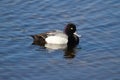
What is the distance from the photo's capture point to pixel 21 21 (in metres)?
23.5

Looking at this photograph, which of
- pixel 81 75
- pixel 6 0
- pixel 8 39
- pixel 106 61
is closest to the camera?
pixel 81 75

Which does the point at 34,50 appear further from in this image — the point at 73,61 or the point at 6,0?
the point at 6,0

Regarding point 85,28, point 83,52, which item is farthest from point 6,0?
point 83,52

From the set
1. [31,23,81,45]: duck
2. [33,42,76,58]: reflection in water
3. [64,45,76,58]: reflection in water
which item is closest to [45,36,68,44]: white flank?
[31,23,81,45]: duck

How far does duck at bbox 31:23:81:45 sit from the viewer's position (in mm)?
21766

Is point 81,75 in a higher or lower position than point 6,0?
lower

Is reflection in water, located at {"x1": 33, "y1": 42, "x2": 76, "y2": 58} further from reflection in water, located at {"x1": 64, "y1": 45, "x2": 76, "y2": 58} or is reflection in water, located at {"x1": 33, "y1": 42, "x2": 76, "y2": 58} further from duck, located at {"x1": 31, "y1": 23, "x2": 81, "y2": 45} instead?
duck, located at {"x1": 31, "y1": 23, "x2": 81, "y2": 45}

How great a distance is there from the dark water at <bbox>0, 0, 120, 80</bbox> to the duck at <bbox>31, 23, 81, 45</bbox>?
35cm

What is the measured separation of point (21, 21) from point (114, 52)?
5.36 metres

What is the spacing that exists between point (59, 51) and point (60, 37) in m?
1.15

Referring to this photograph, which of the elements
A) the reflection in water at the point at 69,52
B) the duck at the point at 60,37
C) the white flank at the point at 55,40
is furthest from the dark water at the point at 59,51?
the white flank at the point at 55,40

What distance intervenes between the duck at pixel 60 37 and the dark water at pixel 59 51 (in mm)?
350

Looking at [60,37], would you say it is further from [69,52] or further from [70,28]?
[69,52]

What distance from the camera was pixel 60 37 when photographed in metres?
22.2
